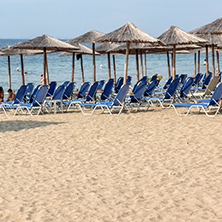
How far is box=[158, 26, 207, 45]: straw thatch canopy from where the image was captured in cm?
1124

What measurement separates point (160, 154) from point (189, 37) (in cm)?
662

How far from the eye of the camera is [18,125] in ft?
26.5

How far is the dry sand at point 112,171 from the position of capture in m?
3.45

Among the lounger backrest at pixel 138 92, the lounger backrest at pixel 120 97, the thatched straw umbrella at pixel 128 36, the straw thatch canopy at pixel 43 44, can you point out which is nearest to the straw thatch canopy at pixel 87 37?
the straw thatch canopy at pixel 43 44

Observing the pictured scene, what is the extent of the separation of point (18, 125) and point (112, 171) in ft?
12.4

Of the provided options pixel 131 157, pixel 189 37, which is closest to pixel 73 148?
→ pixel 131 157

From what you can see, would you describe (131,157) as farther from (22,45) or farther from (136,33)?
(22,45)

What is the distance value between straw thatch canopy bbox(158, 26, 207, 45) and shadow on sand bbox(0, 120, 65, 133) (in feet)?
14.8

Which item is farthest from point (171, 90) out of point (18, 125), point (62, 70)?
point (62, 70)

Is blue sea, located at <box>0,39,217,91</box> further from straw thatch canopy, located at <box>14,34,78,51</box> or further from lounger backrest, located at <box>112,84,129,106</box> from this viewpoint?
lounger backrest, located at <box>112,84,129,106</box>

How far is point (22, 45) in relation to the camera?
11.0 metres

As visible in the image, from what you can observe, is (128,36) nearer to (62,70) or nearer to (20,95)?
(20,95)

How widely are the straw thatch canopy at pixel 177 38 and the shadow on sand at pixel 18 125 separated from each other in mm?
4510

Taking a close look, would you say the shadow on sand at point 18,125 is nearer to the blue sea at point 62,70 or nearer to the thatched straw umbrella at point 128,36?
the thatched straw umbrella at point 128,36
